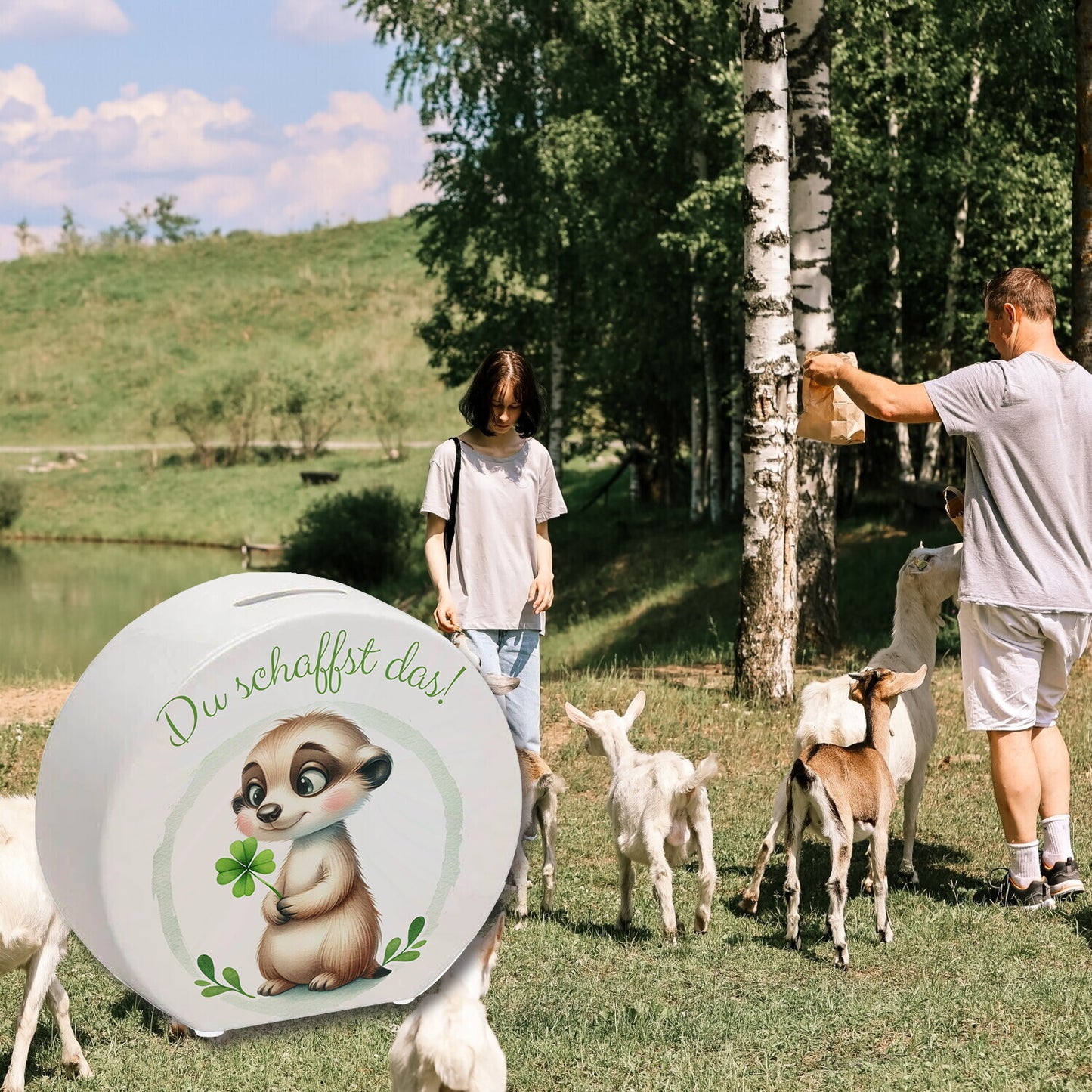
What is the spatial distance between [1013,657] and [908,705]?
69cm

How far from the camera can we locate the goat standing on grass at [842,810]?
4.99 meters

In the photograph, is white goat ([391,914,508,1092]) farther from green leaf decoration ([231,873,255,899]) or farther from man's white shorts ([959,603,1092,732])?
man's white shorts ([959,603,1092,732])

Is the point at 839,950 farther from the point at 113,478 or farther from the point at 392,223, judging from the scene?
the point at 392,223

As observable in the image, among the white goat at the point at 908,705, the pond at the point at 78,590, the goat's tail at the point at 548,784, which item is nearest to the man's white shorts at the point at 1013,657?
the white goat at the point at 908,705

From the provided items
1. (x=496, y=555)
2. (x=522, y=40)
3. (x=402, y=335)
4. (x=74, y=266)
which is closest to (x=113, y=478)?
(x=402, y=335)

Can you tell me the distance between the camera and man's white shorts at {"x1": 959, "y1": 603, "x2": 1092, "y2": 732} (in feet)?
18.0

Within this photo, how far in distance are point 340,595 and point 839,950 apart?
2536 mm

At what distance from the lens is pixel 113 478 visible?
4681cm

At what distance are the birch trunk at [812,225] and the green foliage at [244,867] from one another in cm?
977

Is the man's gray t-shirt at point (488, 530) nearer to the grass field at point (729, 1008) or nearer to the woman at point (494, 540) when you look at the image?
the woman at point (494, 540)

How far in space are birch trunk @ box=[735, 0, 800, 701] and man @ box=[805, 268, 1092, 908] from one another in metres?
4.21

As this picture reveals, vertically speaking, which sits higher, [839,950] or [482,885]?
[482,885]

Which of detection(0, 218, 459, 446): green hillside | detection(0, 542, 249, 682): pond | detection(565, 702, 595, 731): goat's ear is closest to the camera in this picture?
detection(565, 702, 595, 731): goat's ear

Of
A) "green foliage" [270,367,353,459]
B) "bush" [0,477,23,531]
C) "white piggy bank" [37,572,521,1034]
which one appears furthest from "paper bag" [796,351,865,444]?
"green foliage" [270,367,353,459]
